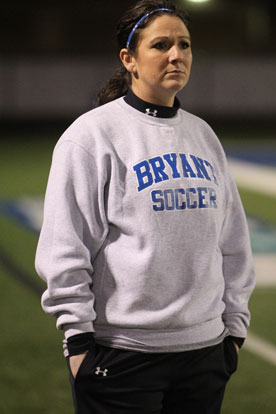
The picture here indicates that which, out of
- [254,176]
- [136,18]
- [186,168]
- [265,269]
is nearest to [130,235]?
[186,168]

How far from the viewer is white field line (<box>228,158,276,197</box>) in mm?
11609

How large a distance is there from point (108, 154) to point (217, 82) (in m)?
22.0

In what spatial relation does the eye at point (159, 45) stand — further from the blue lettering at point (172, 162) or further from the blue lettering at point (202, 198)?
the blue lettering at point (202, 198)

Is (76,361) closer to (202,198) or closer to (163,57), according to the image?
(202,198)

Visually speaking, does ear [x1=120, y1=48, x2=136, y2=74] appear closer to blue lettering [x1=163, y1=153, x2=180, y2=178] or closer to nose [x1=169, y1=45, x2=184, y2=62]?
nose [x1=169, y1=45, x2=184, y2=62]

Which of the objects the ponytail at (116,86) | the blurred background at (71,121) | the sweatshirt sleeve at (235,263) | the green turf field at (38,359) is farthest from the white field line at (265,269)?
the ponytail at (116,86)

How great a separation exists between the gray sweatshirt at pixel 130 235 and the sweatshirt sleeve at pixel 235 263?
16cm

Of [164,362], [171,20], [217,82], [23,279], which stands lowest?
[217,82]

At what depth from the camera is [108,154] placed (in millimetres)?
2273

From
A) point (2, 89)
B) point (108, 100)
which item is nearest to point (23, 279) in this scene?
point (108, 100)

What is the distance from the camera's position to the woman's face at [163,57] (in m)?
2.35

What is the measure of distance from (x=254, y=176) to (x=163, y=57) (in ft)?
34.8

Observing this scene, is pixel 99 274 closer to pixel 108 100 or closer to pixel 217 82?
pixel 108 100

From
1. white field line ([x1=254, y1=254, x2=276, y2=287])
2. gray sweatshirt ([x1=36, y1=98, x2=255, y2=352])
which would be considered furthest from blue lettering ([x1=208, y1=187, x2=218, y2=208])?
white field line ([x1=254, y1=254, x2=276, y2=287])
